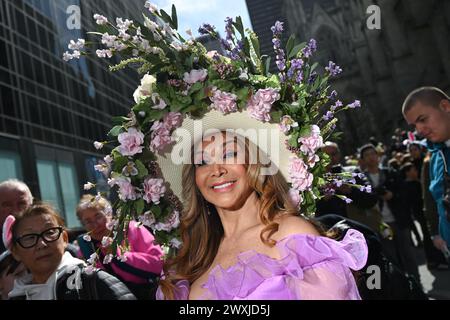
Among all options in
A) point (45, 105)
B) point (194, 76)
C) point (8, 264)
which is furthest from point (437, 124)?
point (45, 105)

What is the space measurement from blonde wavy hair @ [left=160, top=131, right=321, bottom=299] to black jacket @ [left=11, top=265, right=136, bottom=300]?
59 cm

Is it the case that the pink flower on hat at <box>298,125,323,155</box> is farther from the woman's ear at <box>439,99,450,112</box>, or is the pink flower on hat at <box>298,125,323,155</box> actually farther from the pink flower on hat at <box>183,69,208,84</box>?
the woman's ear at <box>439,99,450,112</box>

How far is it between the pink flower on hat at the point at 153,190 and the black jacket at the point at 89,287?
70cm

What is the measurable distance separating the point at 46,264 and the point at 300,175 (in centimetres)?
168

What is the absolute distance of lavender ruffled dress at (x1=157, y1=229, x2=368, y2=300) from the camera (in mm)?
1500

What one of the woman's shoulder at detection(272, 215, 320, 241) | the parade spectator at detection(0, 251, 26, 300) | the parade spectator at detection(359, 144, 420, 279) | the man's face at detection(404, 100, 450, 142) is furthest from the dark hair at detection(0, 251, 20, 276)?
the parade spectator at detection(359, 144, 420, 279)

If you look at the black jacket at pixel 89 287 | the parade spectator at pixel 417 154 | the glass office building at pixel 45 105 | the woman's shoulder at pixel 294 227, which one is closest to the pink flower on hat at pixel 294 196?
the woman's shoulder at pixel 294 227

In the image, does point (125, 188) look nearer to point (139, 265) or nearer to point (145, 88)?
point (145, 88)

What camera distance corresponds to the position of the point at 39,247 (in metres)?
2.63

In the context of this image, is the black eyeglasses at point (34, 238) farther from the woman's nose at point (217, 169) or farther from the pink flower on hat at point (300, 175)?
the pink flower on hat at point (300, 175)

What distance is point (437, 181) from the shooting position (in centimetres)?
337

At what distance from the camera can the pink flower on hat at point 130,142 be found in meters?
1.90

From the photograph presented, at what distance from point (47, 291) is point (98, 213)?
4.30 ft
